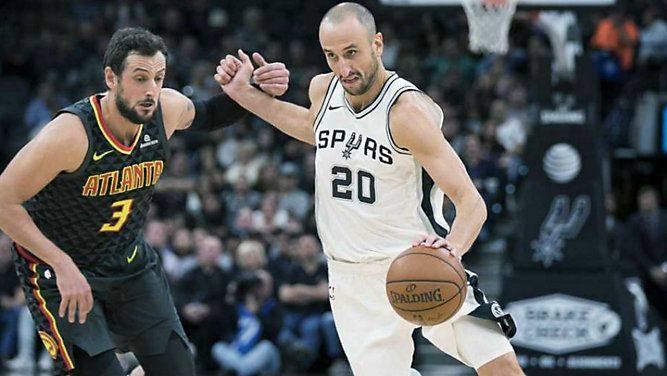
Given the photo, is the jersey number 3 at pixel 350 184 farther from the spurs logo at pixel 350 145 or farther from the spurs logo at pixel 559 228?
the spurs logo at pixel 559 228

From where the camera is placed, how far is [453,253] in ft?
16.4

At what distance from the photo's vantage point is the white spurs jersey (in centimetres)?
→ 554

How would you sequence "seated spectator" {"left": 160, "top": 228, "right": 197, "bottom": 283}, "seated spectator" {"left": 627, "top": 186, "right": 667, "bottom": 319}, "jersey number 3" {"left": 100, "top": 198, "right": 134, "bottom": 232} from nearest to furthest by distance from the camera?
"jersey number 3" {"left": 100, "top": 198, "right": 134, "bottom": 232}
"seated spectator" {"left": 627, "top": 186, "right": 667, "bottom": 319}
"seated spectator" {"left": 160, "top": 228, "right": 197, "bottom": 283}

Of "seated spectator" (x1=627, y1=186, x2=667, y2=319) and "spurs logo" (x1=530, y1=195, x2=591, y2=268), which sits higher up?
"spurs logo" (x1=530, y1=195, x2=591, y2=268)

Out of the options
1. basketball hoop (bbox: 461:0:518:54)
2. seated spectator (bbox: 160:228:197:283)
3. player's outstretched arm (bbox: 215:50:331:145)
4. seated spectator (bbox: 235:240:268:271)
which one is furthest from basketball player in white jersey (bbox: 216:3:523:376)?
seated spectator (bbox: 160:228:197:283)

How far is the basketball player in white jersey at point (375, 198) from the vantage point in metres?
5.39

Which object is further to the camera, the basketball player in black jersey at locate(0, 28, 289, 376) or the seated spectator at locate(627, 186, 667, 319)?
the seated spectator at locate(627, 186, 667, 319)

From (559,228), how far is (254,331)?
309 centimetres

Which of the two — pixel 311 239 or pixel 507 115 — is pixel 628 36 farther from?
pixel 311 239

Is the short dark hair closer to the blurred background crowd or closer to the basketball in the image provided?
the basketball

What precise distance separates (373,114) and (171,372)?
1.60 meters

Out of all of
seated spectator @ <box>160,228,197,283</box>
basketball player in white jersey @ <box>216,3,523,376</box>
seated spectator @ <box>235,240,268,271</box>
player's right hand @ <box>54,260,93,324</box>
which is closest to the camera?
player's right hand @ <box>54,260,93,324</box>

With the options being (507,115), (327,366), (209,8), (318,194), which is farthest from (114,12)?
(318,194)

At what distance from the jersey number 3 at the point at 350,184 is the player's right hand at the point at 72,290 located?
128 centimetres
